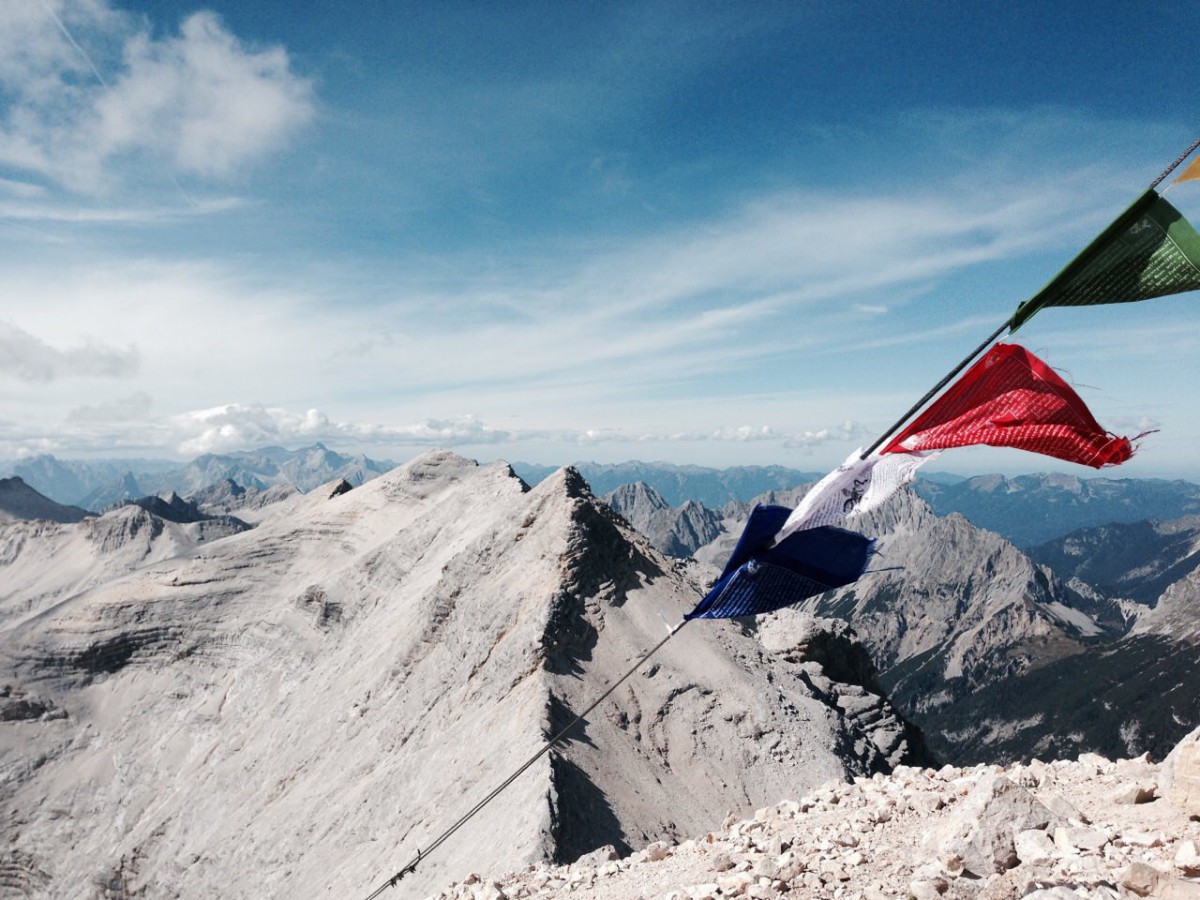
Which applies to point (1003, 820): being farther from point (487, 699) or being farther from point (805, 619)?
point (805, 619)

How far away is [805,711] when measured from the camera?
3559 centimetres

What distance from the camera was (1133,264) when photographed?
9.17 meters

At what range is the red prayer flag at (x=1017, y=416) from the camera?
32.6 ft

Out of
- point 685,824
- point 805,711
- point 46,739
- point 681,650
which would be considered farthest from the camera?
point 46,739

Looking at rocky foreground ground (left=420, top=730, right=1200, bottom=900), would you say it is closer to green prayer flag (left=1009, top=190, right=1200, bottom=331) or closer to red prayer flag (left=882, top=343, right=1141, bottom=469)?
red prayer flag (left=882, top=343, right=1141, bottom=469)

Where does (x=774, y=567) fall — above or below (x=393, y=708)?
above

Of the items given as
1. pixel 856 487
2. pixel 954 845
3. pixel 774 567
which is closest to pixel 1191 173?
pixel 856 487

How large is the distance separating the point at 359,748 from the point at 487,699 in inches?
419

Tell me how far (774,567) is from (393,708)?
35.8m

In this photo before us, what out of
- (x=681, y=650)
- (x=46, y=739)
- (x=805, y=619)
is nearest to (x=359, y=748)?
(x=681, y=650)

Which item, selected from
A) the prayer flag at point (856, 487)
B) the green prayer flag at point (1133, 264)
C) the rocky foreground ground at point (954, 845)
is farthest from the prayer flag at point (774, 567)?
the green prayer flag at point (1133, 264)

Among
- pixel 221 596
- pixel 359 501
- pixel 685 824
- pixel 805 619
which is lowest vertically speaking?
pixel 685 824

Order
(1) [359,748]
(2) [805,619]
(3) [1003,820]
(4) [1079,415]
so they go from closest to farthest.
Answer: (3) [1003,820] → (4) [1079,415] → (1) [359,748] → (2) [805,619]

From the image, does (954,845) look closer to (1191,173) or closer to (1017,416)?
(1017,416)
